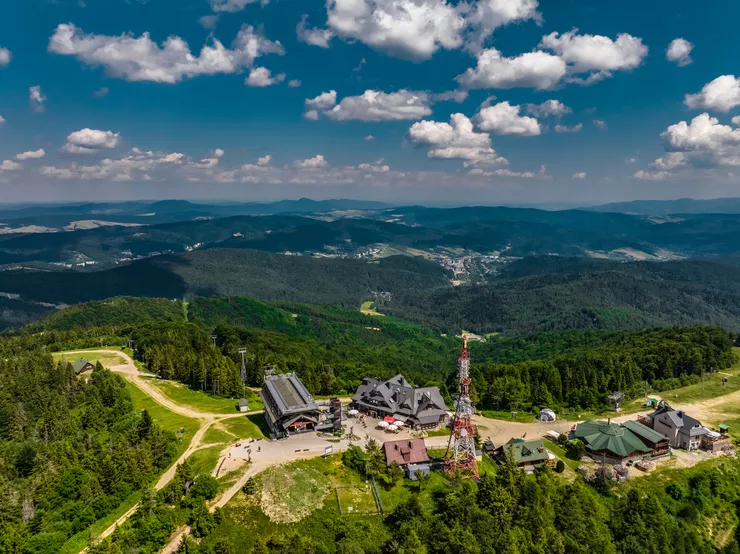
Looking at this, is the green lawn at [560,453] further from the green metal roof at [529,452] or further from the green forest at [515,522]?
the green forest at [515,522]

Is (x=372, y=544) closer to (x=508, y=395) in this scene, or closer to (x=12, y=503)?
(x=12, y=503)

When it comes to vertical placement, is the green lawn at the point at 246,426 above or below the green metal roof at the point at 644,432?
below

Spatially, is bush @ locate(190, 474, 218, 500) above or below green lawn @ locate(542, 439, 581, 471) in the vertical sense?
above

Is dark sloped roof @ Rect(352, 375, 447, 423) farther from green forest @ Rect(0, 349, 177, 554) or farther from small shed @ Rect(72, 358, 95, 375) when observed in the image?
small shed @ Rect(72, 358, 95, 375)

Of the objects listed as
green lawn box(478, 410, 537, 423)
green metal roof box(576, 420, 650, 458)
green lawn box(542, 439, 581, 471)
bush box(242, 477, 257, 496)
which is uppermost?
bush box(242, 477, 257, 496)

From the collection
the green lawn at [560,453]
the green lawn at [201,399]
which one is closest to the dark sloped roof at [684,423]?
the green lawn at [560,453]

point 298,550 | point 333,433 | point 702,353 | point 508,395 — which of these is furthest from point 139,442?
point 702,353

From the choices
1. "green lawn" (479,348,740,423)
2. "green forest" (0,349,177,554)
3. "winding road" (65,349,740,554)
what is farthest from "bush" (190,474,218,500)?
"green lawn" (479,348,740,423)
